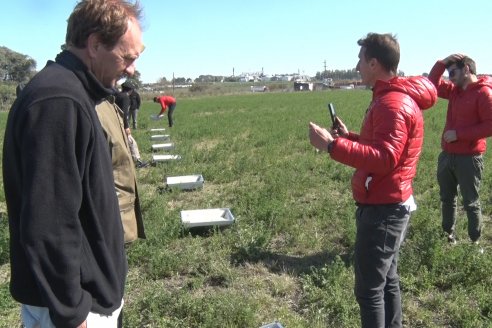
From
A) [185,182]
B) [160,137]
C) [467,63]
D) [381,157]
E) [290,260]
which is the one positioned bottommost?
[290,260]

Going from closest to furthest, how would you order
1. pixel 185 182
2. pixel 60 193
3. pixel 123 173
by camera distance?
pixel 60 193 < pixel 123 173 < pixel 185 182

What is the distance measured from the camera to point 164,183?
8500 mm

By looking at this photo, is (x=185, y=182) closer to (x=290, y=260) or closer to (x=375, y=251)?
(x=290, y=260)

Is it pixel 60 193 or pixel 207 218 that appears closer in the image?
pixel 60 193

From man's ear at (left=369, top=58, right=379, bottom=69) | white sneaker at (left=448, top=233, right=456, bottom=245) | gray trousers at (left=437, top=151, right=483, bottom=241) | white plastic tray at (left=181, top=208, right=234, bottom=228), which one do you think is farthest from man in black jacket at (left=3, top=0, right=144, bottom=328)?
white sneaker at (left=448, top=233, right=456, bottom=245)

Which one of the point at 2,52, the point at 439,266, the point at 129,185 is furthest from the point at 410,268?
the point at 2,52

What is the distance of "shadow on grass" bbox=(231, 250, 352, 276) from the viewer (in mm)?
4661

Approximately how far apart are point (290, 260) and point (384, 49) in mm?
2743

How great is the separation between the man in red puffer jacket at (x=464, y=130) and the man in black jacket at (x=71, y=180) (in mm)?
3793

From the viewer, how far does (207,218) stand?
589 centimetres

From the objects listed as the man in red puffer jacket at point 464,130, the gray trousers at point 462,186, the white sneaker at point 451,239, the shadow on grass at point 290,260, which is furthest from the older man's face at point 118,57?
the white sneaker at point 451,239

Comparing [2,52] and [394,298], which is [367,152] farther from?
[2,52]

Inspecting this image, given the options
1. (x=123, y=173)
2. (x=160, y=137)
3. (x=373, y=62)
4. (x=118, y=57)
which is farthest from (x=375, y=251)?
(x=160, y=137)

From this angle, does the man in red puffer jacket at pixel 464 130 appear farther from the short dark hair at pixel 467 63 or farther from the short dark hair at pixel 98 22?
the short dark hair at pixel 98 22
